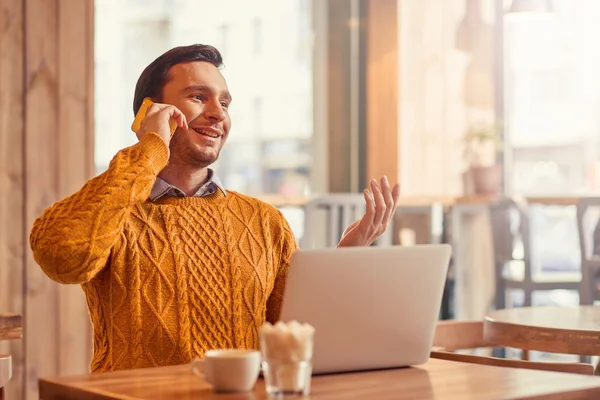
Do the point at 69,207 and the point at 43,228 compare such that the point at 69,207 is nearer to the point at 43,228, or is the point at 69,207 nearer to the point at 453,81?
the point at 43,228

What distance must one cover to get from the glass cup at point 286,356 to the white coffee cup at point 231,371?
1.6 inches

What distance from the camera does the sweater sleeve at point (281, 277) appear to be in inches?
82.4

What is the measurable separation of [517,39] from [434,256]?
18.5ft

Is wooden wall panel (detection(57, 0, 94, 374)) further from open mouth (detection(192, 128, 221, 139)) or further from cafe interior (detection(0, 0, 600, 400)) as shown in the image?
open mouth (detection(192, 128, 221, 139))

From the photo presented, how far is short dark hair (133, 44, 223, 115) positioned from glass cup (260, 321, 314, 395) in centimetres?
105

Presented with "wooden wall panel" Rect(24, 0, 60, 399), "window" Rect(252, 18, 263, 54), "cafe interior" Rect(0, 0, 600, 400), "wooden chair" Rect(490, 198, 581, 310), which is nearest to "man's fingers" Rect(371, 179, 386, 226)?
"cafe interior" Rect(0, 0, 600, 400)

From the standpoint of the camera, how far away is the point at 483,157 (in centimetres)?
631

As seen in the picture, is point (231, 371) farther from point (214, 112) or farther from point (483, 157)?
point (483, 157)

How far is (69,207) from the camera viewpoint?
5.82 feet

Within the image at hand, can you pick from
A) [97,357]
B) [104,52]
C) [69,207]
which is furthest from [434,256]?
[104,52]

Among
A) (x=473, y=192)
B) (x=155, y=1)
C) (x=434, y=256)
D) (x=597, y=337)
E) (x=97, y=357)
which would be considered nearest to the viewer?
(x=434, y=256)

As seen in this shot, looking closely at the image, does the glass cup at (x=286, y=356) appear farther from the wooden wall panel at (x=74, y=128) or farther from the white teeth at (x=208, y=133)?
the wooden wall panel at (x=74, y=128)

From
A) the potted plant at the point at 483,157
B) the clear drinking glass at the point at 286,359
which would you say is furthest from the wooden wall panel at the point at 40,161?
the potted plant at the point at 483,157

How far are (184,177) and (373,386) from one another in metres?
0.88
